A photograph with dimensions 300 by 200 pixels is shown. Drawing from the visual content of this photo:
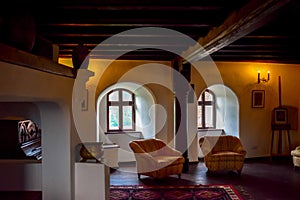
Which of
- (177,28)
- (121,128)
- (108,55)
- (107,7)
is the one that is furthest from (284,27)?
(121,128)

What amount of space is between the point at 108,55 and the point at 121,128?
86.6 inches

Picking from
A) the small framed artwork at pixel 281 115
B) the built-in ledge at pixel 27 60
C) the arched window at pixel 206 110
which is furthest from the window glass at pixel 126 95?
the built-in ledge at pixel 27 60

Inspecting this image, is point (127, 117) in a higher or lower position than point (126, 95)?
lower

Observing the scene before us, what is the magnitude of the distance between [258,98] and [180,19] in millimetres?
5210

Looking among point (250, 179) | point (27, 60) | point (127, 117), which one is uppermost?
point (27, 60)

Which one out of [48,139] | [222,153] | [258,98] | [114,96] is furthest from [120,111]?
[48,139]

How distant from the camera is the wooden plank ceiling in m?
2.69

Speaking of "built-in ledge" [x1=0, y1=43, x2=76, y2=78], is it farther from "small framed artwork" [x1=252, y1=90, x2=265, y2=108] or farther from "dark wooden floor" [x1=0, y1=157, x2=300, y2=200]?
"small framed artwork" [x1=252, y1=90, x2=265, y2=108]

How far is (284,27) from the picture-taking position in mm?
4164

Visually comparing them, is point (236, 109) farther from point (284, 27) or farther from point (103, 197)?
point (103, 197)

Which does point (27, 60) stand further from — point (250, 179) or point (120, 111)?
point (120, 111)

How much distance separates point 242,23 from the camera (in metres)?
2.83

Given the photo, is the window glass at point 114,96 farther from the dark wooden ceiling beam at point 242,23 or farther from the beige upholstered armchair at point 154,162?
the dark wooden ceiling beam at point 242,23

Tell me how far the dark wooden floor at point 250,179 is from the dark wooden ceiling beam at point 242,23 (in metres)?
2.51
